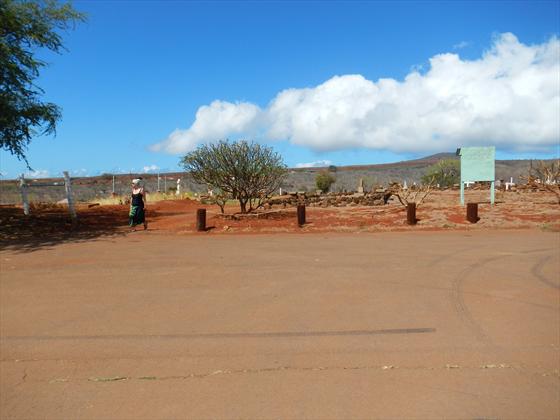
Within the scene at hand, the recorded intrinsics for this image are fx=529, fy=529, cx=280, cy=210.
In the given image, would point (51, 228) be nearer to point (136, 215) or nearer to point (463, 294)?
point (136, 215)

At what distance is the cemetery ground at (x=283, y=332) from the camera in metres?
4.31

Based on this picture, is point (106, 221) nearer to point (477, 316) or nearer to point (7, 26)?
point (7, 26)

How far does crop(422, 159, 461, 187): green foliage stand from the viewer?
4163 centimetres

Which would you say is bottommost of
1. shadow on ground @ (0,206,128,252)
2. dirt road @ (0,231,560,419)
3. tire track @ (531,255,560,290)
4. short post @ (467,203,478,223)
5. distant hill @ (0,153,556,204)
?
dirt road @ (0,231,560,419)

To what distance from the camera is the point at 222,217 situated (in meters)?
18.6

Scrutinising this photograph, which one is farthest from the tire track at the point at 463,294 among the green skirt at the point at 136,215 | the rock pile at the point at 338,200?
the rock pile at the point at 338,200

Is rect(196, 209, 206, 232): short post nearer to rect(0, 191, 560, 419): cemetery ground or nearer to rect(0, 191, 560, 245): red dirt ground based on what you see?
rect(0, 191, 560, 245): red dirt ground

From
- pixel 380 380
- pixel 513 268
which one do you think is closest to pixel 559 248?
pixel 513 268

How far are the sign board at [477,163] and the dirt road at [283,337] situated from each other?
438 inches

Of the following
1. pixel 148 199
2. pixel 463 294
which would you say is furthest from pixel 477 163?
pixel 148 199

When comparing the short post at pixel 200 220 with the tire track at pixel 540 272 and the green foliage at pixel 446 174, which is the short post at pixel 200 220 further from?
the green foliage at pixel 446 174

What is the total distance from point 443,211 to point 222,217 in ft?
26.0

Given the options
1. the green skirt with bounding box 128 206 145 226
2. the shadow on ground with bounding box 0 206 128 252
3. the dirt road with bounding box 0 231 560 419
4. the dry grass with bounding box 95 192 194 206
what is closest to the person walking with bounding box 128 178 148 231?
the green skirt with bounding box 128 206 145 226

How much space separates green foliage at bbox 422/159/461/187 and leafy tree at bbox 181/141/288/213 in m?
24.2
